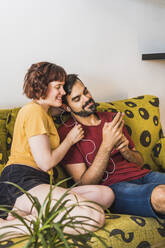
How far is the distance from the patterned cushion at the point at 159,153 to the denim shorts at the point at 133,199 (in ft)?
1.50

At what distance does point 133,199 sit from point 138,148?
2.03 feet

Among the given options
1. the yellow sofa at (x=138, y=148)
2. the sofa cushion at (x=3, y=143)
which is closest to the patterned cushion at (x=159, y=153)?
the yellow sofa at (x=138, y=148)

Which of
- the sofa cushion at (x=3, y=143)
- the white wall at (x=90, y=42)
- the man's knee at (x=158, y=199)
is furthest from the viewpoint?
the white wall at (x=90, y=42)

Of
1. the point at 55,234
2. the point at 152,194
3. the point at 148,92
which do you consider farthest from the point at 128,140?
the point at 55,234

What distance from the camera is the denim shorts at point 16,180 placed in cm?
169

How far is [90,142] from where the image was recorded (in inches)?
80.0

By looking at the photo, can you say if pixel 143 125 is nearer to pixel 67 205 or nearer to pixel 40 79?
pixel 40 79

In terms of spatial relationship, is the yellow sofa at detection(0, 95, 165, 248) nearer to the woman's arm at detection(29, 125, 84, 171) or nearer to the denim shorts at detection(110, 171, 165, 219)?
the denim shorts at detection(110, 171, 165, 219)

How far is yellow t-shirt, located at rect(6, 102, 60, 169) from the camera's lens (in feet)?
5.74

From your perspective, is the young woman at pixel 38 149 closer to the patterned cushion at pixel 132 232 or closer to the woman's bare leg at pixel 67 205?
the woman's bare leg at pixel 67 205

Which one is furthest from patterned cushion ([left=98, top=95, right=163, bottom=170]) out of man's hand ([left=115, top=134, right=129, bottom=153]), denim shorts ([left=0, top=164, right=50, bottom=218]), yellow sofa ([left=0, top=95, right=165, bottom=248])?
denim shorts ([left=0, top=164, right=50, bottom=218])

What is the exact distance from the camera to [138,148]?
2363 millimetres

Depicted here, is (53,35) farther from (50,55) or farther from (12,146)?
(12,146)

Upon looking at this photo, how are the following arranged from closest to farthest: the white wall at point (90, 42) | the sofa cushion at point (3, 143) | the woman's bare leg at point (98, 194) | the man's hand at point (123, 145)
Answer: the woman's bare leg at point (98, 194)
the sofa cushion at point (3, 143)
the man's hand at point (123, 145)
the white wall at point (90, 42)
